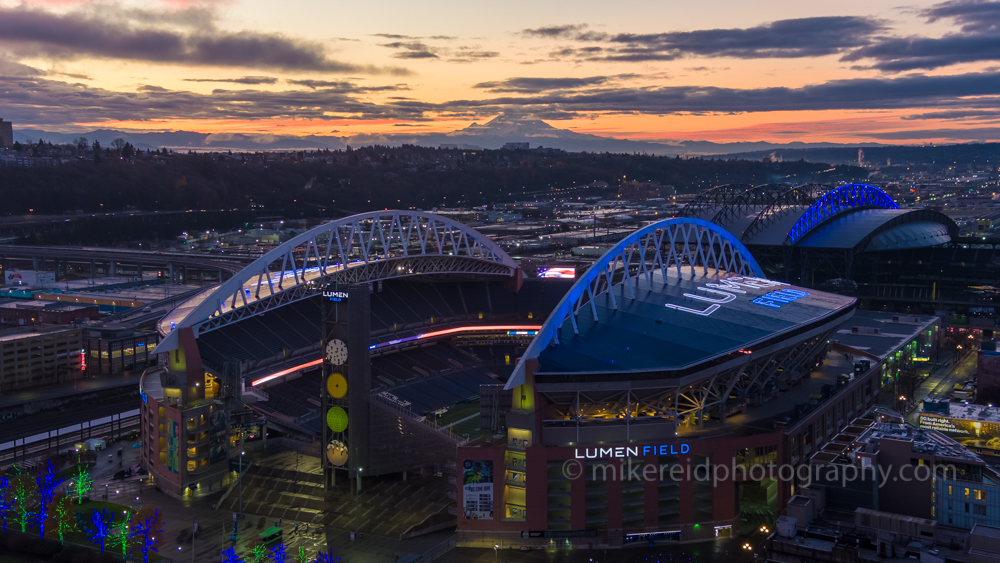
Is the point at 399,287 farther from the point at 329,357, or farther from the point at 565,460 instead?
the point at 565,460

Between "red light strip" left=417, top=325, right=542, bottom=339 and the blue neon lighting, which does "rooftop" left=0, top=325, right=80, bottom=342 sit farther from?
the blue neon lighting

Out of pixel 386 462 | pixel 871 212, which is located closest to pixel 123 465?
pixel 386 462

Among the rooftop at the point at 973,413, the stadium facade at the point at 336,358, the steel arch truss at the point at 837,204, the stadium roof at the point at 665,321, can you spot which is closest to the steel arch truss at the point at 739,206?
the steel arch truss at the point at 837,204

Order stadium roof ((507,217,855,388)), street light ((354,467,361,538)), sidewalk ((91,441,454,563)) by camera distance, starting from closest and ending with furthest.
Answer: sidewalk ((91,441,454,563)) < street light ((354,467,361,538)) < stadium roof ((507,217,855,388))

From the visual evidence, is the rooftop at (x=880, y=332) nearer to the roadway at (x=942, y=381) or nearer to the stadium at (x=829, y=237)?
the roadway at (x=942, y=381)

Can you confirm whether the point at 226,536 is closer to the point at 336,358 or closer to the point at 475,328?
the point at 336,358

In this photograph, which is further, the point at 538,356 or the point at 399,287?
the point at 399,287

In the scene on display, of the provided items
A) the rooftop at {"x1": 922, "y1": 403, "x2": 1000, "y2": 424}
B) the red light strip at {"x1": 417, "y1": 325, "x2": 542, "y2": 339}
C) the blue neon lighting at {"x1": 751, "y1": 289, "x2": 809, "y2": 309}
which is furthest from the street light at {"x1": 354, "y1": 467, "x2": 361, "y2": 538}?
the rooftop at {"x1": 922, "y1": 403, "x2": 1000, "y2": 424}
